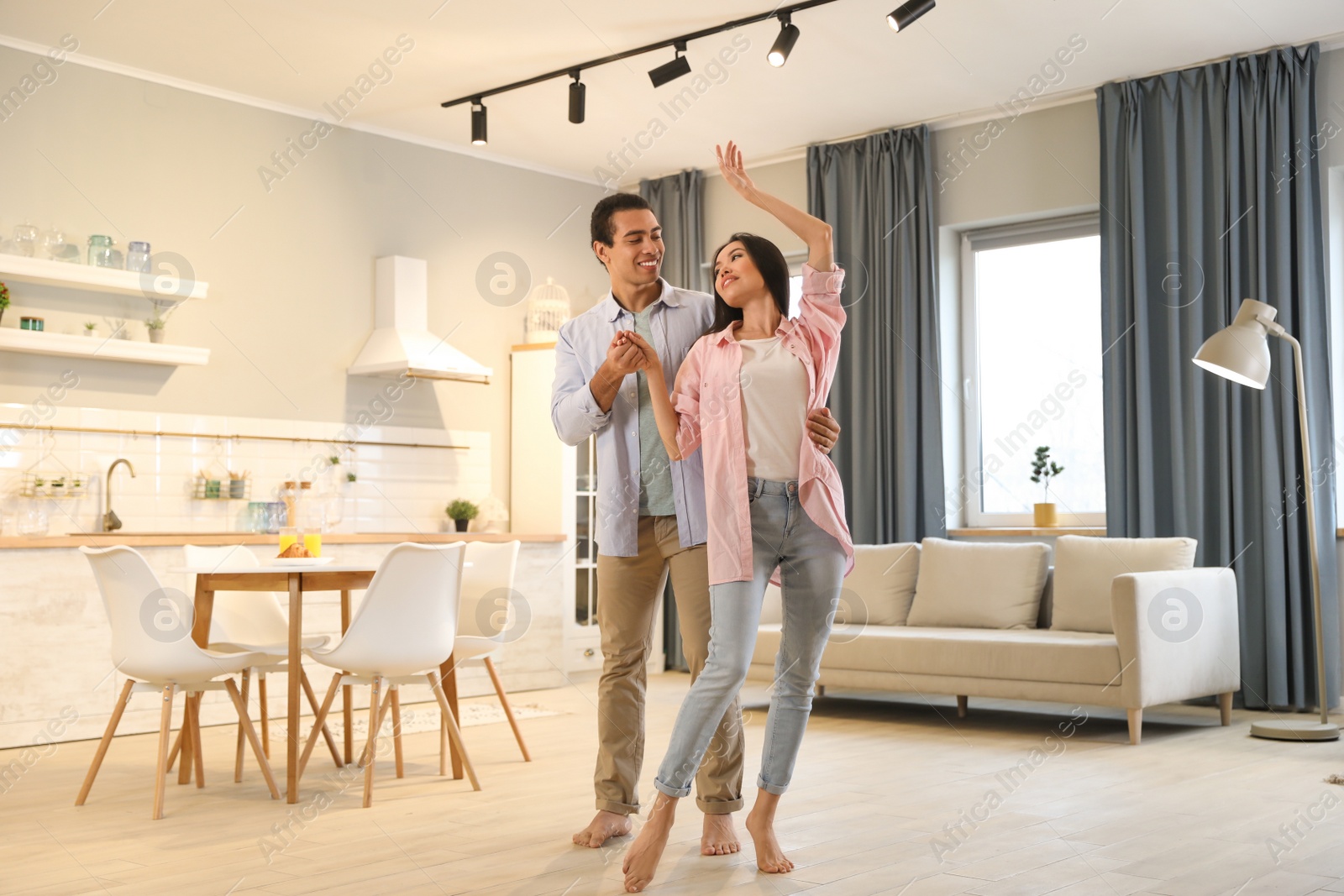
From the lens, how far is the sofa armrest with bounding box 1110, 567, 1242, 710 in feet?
15.1

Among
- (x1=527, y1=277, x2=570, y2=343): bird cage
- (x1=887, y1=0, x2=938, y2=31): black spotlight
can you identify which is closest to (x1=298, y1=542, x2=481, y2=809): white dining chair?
(x1=887, y1=0, x2=938, y2=31): black spotlight

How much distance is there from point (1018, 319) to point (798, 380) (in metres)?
4.43

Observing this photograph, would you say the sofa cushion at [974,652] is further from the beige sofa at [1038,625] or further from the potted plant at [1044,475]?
the potted plant at [1044,475]

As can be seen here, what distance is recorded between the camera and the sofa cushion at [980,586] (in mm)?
5504

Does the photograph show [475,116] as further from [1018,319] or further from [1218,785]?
[1218,785]

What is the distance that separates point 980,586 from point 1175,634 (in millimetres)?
977

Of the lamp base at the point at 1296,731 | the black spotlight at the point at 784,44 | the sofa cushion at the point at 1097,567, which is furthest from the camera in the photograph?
the sofa cushion at the point at 1097,567

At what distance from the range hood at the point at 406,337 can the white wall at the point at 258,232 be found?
3.4 inches

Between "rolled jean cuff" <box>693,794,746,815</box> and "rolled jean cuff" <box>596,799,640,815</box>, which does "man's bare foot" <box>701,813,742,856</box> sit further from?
"rolled jean cuff" <box>596,799,640,815</box>

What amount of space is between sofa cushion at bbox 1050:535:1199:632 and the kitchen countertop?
2443 millimetres

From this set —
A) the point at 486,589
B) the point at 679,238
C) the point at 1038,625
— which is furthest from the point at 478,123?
the point at 1038,625

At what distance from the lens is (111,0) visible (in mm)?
5039

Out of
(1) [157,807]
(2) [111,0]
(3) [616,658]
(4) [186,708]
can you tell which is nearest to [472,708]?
(4) [186,708]

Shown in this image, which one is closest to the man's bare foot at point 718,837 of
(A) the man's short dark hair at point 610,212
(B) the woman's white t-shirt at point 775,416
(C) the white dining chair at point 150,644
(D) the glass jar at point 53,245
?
(B) the woman's white t-shirt at point 775,416
